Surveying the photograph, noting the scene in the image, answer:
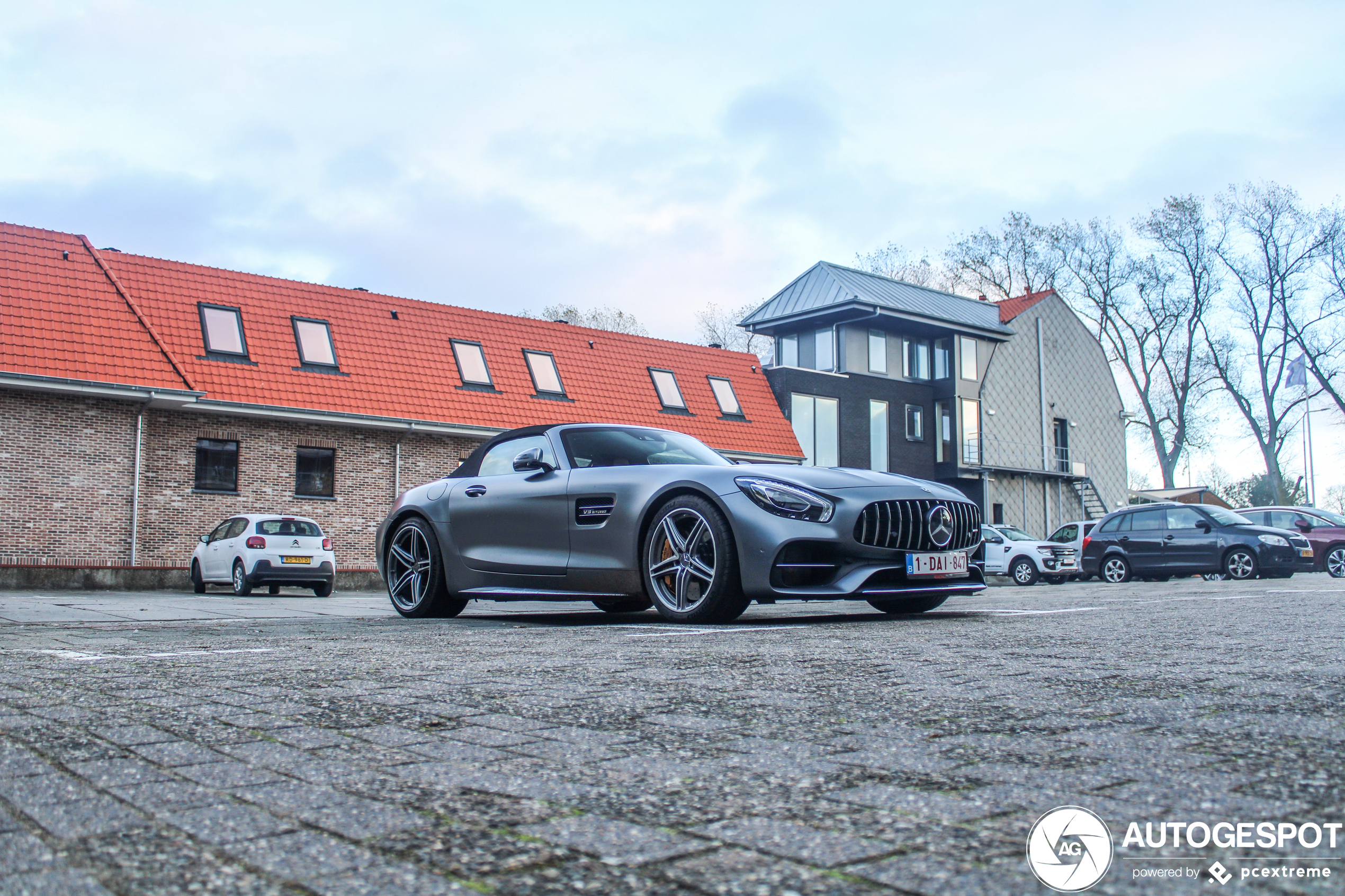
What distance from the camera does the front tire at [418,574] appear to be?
29.0 ft

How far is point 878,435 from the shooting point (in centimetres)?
3641

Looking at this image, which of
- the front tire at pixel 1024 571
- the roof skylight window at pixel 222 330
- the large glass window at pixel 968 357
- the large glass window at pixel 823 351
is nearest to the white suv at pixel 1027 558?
the front tire at pixel 1024 571

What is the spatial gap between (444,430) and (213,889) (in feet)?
75.4

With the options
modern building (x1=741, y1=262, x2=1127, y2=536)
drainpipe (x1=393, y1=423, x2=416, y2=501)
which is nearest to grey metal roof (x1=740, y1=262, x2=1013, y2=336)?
modern building (x1=741, y1=262, x2=1127, y2=536)

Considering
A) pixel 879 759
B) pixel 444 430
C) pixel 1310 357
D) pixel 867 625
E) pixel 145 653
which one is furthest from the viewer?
pixel 1310 357

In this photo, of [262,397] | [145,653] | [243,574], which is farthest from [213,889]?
[262,397]

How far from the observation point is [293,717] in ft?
9.54

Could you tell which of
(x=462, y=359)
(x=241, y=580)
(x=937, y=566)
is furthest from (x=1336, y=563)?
(x=241, y=580)

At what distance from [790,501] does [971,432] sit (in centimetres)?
3289

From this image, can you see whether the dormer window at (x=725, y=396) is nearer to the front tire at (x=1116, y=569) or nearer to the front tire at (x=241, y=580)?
the front tire at (x=1116, y=569)

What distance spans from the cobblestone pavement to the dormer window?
2587 centimetres

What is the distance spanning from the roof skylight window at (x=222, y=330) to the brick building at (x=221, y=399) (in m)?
0.04

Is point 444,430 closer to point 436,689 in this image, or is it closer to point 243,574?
point 243,574

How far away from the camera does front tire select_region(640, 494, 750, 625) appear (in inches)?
272
